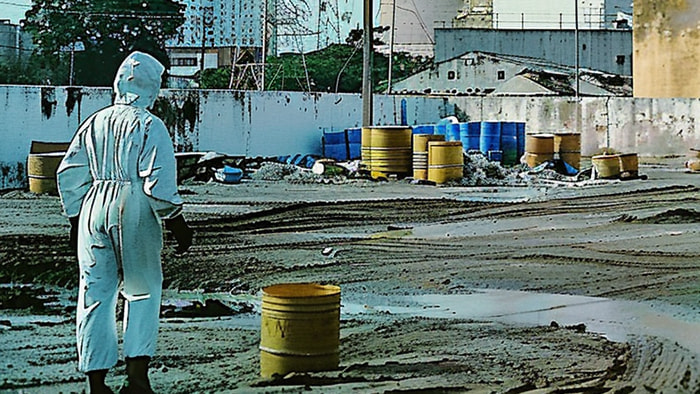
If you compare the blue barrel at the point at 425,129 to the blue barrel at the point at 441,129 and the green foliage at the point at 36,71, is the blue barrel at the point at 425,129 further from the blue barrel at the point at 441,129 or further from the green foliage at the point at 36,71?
the green foliage at the point at 36,71

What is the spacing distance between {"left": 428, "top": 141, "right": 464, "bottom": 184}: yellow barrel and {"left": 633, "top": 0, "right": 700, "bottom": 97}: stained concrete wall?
1990cm

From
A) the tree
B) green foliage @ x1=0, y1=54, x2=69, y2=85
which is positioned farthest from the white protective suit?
green foliage @ x1=0, y1=54, x2=69, y2=85

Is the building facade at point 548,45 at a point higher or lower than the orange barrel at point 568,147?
higher

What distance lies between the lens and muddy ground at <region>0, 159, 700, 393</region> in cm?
720

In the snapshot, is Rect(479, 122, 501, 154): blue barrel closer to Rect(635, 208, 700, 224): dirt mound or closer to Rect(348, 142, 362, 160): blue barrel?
Rect(348, 142, 362, 160): blue barrel

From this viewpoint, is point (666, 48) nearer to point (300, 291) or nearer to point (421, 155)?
point (421, 155)

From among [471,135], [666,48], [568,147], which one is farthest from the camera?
[666,48]

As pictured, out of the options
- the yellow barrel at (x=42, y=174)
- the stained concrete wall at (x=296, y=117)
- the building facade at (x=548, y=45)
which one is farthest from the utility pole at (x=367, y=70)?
the building facade at (x=548, y=45)

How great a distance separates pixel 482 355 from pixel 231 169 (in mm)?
18813

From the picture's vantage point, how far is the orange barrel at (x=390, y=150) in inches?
1036

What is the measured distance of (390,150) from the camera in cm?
2645

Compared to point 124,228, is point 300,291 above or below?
below

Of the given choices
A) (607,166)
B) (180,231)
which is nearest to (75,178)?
(180,231)

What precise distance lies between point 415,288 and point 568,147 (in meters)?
19.6
